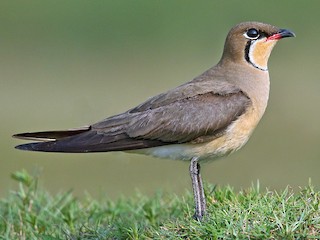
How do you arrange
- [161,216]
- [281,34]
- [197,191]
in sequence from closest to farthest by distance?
[197,191] → [281,34] → [161,216]

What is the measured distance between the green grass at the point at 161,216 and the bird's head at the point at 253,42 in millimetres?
931

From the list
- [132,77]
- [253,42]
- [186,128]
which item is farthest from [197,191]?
[132,77]

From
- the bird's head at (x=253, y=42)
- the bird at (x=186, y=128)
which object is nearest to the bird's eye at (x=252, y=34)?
the bird's head at (x=253, y=42)

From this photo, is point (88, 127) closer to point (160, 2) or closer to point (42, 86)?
point (42, 86)

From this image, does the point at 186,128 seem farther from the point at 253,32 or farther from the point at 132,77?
the point at 132,77

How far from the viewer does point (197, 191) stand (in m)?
6.82

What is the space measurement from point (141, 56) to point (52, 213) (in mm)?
9142

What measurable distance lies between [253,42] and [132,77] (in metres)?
8.47

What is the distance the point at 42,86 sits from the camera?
15547mm

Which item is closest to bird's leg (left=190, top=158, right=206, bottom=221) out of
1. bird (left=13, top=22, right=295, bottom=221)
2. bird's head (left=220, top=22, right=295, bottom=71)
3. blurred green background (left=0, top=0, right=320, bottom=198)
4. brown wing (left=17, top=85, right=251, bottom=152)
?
bird (left=13, top=22, right=295, bottom=221)

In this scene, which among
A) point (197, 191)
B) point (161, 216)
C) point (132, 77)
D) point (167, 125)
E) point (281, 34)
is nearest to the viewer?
point (197, 191)

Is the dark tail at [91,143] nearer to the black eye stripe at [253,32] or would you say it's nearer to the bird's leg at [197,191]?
the bird's leg at [197,191]

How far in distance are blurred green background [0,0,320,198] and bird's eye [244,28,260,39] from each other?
2.20 m

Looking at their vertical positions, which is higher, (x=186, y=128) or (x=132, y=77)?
(x=132, y=77)
